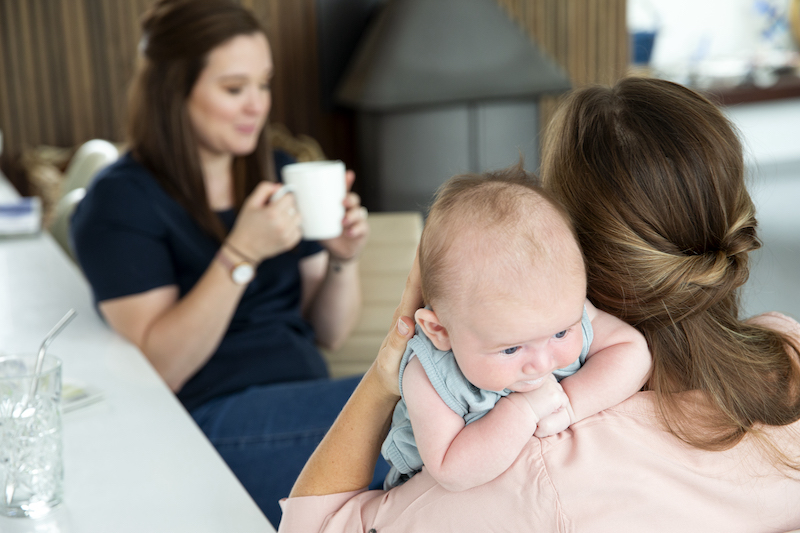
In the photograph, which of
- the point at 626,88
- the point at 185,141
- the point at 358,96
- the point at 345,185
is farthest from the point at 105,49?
the point at 626,88

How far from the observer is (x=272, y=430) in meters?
1.22

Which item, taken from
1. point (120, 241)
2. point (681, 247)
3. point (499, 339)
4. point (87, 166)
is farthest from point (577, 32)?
point (499, 339)

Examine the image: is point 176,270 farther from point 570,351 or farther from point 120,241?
point 570,351

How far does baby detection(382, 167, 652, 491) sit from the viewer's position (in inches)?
22.3

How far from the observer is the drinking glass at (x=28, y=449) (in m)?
0.75

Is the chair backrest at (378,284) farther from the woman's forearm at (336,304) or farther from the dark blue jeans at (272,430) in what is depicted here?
the dark blue jeans at (272,430)

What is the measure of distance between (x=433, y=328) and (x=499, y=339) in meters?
0.07

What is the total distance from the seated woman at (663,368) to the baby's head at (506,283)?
6 cm

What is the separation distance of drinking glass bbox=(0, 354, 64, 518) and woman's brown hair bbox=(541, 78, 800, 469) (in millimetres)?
551

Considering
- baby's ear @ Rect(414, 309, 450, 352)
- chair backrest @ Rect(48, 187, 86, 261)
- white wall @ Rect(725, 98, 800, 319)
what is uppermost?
baby's ear @ Rect(414, 309, 450, 352)

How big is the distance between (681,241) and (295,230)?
0.85 metres

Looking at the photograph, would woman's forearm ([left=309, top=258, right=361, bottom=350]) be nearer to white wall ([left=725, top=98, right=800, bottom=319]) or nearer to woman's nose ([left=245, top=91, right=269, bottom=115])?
woman's nose ([left=245, top=91, right=269, bottom=115])

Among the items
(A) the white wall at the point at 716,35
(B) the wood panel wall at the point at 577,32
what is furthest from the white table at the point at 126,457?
(A) the white wall at the point at 716,35

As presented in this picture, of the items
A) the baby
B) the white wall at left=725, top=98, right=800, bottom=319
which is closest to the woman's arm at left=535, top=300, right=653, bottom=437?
the baby
